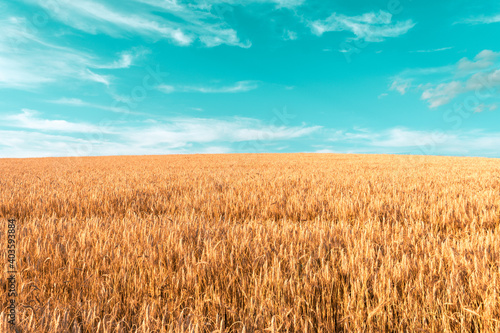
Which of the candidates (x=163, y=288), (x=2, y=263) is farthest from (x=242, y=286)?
(x=2, y=263)

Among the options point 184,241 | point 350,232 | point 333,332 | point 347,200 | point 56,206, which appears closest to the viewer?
point 333,332

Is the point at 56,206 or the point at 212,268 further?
the point at 56,206

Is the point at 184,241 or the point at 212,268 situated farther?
the point at 184,241

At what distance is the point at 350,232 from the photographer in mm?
3385

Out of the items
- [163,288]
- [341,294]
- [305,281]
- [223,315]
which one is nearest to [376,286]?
[341,294]

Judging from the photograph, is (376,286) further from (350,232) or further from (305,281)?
(350,232)

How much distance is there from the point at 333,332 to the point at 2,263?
9.63ft

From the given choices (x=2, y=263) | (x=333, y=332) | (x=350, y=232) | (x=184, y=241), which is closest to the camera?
(x=333, y=332)

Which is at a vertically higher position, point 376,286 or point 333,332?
point 376,286

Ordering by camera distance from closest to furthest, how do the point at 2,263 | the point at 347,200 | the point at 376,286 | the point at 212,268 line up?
1. the point at 376,286
2. the point at 212,268
3. the point at 2,263
4. the point at 347,200

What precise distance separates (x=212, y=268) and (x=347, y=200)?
366cm

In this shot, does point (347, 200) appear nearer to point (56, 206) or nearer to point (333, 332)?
point (333, 332)

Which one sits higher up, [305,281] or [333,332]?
[305,281]

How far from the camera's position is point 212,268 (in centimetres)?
233
